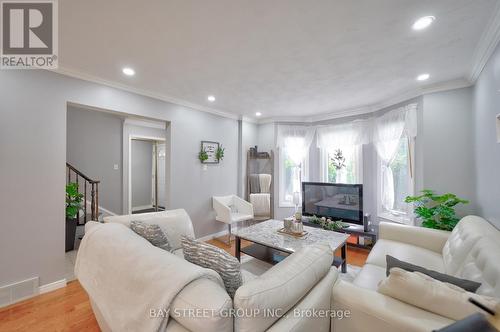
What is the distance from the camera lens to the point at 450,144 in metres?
2.67

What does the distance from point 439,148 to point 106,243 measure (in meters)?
3.83

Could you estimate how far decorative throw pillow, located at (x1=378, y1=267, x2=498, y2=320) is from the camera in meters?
0.91

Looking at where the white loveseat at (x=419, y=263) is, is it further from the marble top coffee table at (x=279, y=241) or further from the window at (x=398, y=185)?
the window at (x=398, y=185)

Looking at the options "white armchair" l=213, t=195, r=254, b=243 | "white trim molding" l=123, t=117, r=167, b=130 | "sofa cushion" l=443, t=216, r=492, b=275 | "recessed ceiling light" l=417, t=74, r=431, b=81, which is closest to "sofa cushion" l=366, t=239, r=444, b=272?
"sofa cushion" l=443, t=216, r=492, b=275

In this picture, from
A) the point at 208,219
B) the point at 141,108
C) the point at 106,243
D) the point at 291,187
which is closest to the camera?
the point at 106,243

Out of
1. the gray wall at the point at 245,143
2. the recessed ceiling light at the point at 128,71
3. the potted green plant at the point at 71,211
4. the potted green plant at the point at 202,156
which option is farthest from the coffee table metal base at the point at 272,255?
the potted green plant at the point at 71,211

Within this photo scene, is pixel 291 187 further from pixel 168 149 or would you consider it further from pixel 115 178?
pixel 115 178

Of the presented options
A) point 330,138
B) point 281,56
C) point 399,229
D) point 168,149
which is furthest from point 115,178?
point 399,229

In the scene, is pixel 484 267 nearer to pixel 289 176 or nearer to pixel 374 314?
pixel 374 314

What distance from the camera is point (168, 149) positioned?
343cm

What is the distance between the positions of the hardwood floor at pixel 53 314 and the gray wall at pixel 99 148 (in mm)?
2859

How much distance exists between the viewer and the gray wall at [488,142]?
183 cm

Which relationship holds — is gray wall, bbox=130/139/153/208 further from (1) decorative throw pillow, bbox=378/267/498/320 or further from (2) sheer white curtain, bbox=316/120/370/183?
(1) decorative throw pillow, bbox=378/267/498/320

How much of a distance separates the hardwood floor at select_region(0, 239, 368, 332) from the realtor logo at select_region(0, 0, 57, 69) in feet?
7.81
